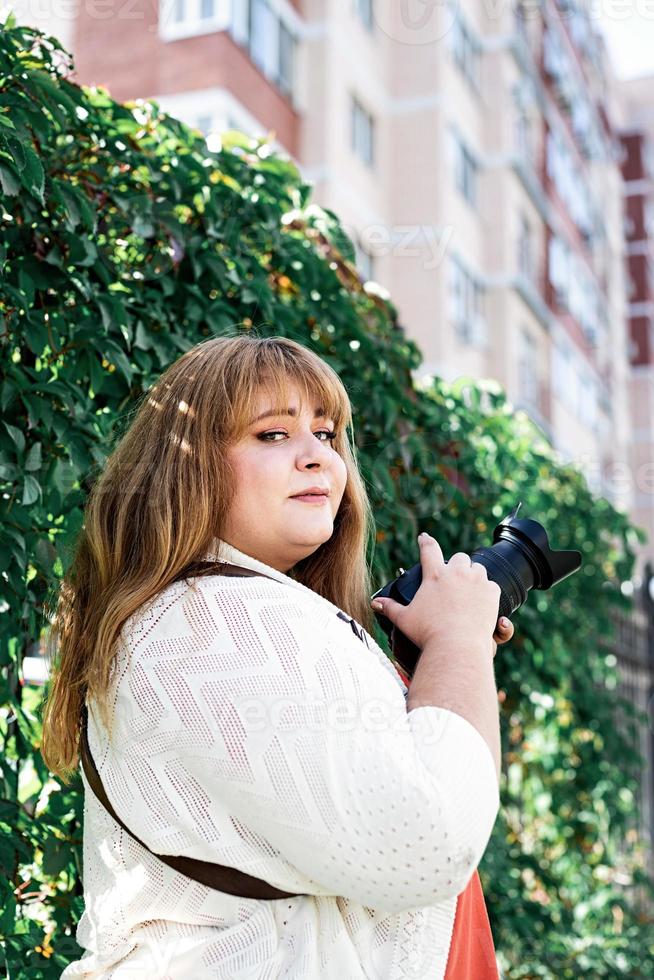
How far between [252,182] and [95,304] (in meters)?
0.76

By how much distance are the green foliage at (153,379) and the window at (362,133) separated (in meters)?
11.5

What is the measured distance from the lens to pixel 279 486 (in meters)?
1.54

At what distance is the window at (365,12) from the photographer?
1489 cm

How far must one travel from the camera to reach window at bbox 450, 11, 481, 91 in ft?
56.0

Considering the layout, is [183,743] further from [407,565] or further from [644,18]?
[644,18]

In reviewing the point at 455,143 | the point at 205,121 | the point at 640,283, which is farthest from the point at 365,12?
the point at 640,283

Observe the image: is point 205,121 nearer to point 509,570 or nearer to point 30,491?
point 30,491

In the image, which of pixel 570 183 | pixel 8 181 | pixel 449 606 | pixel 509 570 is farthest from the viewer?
pixel 570 183

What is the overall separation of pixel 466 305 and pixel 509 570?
51.3ft

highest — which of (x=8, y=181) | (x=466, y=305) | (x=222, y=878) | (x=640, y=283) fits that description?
(x=640, y=283)

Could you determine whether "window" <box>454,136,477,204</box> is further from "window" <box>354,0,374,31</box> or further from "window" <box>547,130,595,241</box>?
"window" <box>547,130,595,241</box>

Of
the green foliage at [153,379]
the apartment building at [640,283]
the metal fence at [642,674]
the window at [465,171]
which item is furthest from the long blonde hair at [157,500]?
the apartment building at [640,283]

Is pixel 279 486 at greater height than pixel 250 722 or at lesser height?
greater

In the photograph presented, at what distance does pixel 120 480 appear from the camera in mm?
1592
